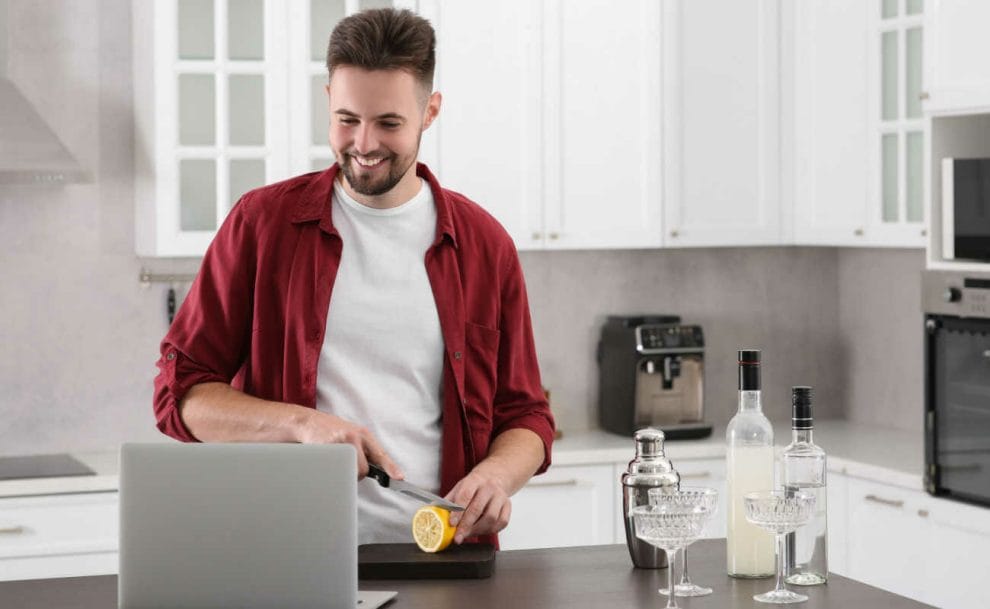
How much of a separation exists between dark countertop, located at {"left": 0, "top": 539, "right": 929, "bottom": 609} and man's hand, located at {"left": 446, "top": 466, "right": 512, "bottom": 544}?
0.07 metres

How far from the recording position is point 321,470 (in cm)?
177

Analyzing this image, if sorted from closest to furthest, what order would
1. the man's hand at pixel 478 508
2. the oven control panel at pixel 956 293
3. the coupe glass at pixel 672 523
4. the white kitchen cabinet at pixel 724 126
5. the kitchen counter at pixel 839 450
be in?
1. the coupe glass at pixel 672 523
2. the man's hand at pixel 478 508
3. the oven control panel at pixel 956 293
4. the kitchen counter at pixel 839 450
5. the white kitchen cabinet at pixel 724 126

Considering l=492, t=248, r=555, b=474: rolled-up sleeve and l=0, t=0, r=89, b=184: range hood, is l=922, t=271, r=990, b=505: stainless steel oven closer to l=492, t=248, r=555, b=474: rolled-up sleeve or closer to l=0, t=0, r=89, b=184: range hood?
l=492, t=248, r=555, b=474: rolled-up sleeve

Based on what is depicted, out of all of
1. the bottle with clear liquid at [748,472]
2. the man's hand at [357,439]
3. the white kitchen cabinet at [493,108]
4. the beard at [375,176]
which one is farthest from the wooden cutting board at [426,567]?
the white kitchen cabinet at [493,108]

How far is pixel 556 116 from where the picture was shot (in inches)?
170

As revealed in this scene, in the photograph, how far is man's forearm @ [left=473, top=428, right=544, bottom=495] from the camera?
2.32 m

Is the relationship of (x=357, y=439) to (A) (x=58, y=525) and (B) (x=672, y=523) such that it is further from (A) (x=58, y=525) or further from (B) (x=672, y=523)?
(A) (x=58, y=525)

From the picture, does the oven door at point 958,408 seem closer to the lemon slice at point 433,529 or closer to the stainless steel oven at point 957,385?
the stainless steel oven at point 957,385

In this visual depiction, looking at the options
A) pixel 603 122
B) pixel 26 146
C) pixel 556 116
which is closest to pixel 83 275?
pixel 26 146

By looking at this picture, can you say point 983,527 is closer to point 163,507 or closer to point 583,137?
point 583,137

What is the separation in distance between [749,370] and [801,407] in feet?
0.29

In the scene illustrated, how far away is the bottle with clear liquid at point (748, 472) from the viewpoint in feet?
6.68

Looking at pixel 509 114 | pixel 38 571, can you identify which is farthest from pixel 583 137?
pixel 38 571

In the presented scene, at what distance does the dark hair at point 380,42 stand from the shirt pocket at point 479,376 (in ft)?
1.51
